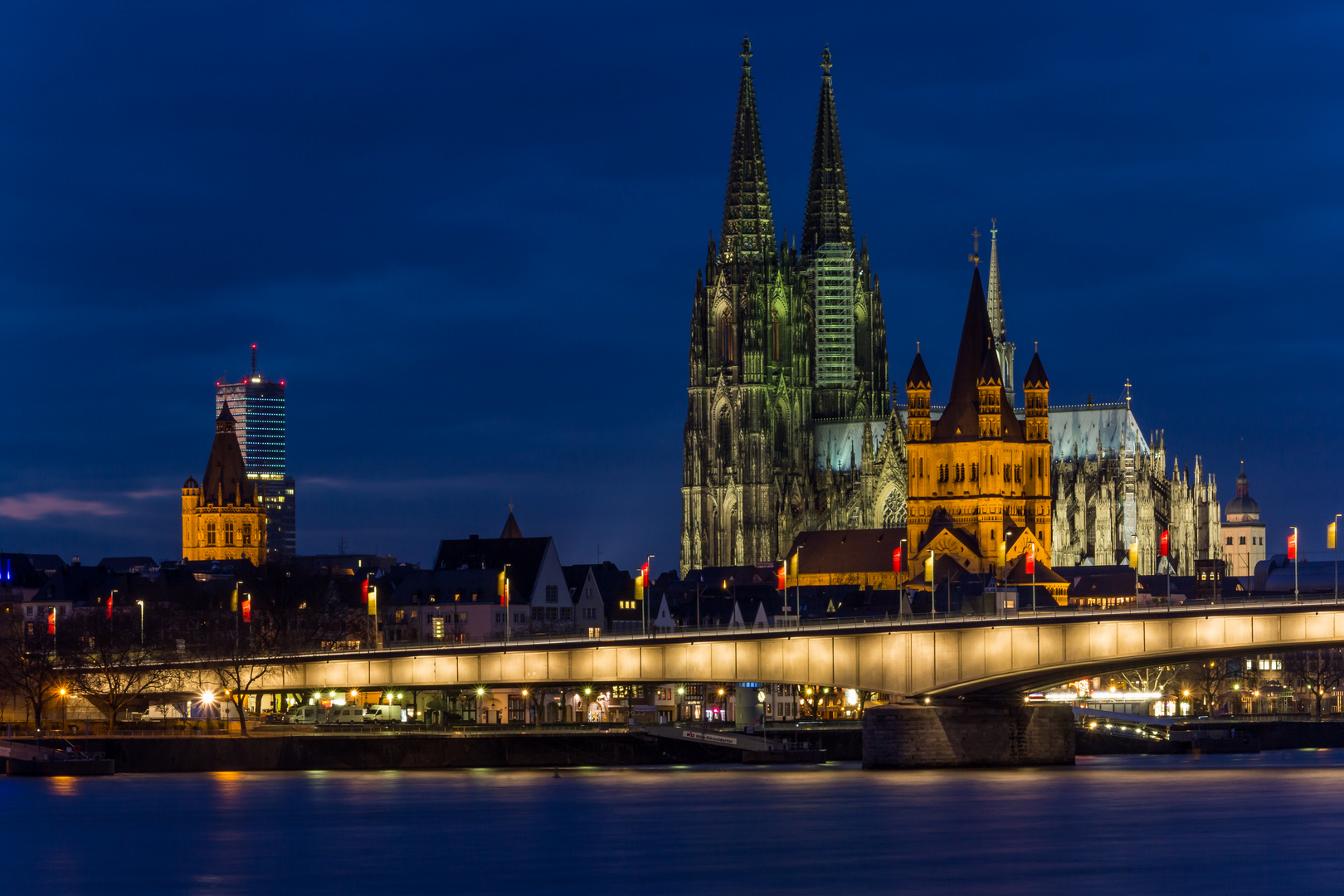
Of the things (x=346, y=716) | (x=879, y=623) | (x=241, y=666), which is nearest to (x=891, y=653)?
(x=879, y=623)

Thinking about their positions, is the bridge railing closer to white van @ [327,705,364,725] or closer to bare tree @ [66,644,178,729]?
bare tree @ [66,644,178,729]

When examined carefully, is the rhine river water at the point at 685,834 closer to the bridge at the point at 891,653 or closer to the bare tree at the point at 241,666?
the bridge at the point at 891,653

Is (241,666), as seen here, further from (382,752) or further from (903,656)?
(903,656)

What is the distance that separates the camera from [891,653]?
11169 cm

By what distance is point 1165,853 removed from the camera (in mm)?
71688

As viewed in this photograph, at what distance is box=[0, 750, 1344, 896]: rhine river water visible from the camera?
218 feet

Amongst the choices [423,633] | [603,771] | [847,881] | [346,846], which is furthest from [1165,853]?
[423,633]

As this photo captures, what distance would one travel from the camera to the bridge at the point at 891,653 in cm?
10569

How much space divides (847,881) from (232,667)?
63.8 metres

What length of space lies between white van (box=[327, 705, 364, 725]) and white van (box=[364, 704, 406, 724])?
0.42 metres

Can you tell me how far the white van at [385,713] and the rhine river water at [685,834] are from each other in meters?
29.3

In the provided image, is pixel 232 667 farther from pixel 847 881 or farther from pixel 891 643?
pixel 847 881

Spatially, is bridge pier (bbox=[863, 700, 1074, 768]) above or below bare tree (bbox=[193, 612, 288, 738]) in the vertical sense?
below

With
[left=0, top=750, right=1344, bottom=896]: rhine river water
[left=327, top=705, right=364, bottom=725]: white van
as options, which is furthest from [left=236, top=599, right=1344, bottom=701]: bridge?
[left=327, top=705, right=364, bottom=725]: white van
